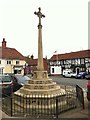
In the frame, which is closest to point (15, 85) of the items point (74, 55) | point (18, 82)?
point (18, 82)

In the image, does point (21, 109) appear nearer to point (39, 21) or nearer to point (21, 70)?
point (39, 21)

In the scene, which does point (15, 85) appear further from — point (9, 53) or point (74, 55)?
point (74, 55)

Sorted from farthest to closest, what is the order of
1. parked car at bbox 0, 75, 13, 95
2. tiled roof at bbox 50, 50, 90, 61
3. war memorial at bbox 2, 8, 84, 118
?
1. tiled roof at bbox 50, 50, 90, 61
2. parked car at bbox 0, 75, 13, 95
3. war memorial at bbox 2, 8, 84, 118

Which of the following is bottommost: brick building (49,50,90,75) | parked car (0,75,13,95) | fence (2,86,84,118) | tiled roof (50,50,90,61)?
fence (2,86,84,118)

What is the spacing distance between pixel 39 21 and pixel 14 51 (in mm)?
43209

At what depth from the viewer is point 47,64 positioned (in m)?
63.5

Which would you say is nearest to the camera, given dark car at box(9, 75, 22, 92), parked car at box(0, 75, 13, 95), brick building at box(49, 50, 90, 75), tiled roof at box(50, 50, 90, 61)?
parked car at box(0, 75, 13, 95)

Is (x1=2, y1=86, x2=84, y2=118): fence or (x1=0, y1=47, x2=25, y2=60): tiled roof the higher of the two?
(x1=0, y1=47, x2=25, y2=60): tiled roof

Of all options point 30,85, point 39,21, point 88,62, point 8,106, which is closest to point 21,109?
point 8,106

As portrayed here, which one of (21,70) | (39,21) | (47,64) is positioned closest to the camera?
(39,21)

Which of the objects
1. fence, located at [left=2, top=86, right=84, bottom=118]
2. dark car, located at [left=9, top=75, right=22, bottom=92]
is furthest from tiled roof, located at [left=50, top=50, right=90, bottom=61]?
fence, located at [left=2, top=86, right=84, bottom=118]

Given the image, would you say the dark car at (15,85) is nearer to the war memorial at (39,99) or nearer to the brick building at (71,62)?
the war memorial at (39,99)

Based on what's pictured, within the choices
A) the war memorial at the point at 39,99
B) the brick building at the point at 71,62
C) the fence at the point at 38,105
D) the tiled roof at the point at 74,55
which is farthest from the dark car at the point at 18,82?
the tiled roof at the point at 74,55

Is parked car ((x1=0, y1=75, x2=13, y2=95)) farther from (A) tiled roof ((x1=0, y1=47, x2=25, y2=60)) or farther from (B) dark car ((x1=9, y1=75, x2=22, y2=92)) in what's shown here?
(A) tiled roof ((x1=0, y1=47, x2=25, y2=60))
